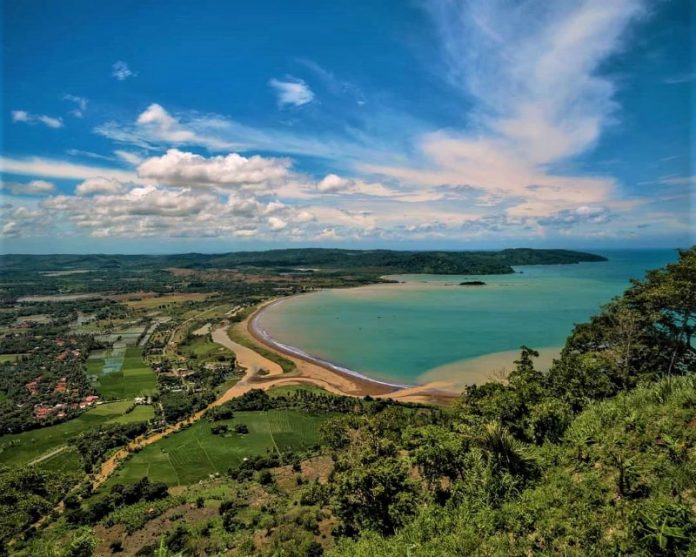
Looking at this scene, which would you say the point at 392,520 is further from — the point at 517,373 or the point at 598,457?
the point at 517,373

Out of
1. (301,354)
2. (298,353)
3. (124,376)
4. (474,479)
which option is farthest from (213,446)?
(474,479)

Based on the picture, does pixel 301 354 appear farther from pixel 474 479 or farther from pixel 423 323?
pixel 474 479

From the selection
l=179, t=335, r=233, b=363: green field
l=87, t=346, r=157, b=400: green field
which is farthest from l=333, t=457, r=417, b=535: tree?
l=179, t=335, r=233, b=363: green field

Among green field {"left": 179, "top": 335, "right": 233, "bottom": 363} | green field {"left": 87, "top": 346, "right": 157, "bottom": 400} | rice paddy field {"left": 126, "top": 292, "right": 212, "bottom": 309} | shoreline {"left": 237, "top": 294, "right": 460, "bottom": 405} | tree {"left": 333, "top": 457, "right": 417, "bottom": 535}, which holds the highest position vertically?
tree {"left": 333, "top": 457, "right": 417, "bottom": 535}

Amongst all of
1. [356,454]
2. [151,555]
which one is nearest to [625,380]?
[356,454]

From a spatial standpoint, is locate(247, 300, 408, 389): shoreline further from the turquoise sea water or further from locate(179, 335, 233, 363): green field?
locate(179, 335, 233, 363): green field
